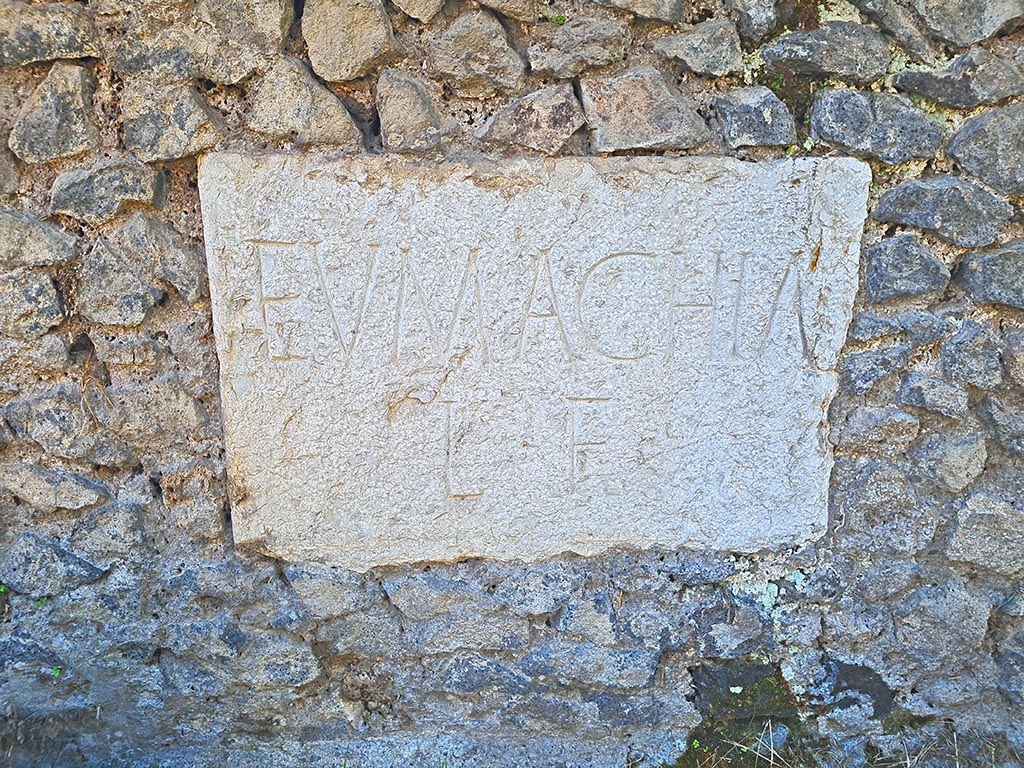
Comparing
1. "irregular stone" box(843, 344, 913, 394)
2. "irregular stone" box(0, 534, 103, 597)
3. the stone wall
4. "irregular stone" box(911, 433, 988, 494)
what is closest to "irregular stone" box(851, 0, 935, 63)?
the stone wall

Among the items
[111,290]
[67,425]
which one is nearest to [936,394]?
[111,290]

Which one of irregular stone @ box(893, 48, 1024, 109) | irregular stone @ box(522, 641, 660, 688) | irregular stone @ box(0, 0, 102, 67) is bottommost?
irregular stone @ box(522, 641, 660, 688)

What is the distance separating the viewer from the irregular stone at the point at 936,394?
1.81 meters

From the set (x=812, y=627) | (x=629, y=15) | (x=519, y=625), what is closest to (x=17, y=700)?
(x=519, y=625)

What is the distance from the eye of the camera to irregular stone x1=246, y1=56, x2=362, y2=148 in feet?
5.34

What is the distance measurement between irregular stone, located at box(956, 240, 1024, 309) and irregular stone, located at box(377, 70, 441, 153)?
4.20 feet

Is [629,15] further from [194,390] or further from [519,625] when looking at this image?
[519,625]

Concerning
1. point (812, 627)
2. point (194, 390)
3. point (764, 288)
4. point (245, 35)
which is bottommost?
point (812, 627)

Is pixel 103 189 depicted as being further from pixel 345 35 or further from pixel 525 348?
pixel 525 348

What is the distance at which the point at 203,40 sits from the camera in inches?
63.3

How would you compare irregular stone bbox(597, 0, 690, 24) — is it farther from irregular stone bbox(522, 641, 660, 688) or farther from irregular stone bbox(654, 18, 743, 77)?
irregular stone bbox(522, 641, 660, 688)

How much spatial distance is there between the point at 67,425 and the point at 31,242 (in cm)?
42

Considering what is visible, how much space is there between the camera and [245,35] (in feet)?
5.27

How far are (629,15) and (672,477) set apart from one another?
3.52ft
